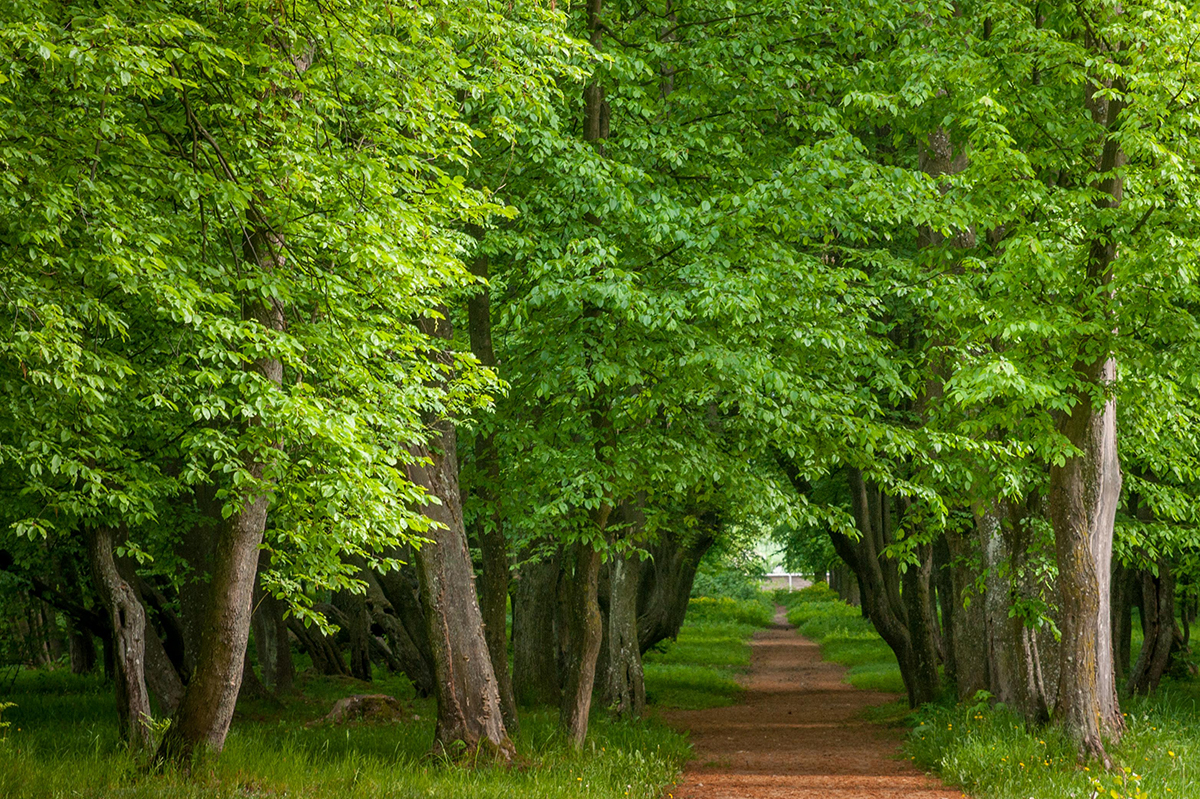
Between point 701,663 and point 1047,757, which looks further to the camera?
point 701,663

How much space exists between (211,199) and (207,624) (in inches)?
153

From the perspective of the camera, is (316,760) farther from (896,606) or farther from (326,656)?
(326,656)

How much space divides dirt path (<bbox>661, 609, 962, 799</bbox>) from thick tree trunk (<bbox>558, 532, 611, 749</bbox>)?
1489 mm

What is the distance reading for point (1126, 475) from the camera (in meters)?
13.7

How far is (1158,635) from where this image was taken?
1842 cm

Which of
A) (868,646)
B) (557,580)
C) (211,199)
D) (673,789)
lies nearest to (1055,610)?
(673,789)

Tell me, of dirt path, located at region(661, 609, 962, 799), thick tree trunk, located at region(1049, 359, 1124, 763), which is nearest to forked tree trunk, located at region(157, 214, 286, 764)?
dirt path, located at region(661, 609, 962, 799)

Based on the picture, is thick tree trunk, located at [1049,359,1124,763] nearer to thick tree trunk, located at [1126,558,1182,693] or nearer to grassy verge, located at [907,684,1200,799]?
grassy verge, located at [907,684,1200,799]

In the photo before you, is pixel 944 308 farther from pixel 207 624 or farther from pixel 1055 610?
pixel 207 624

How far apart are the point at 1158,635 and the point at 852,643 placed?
1879 centimetres

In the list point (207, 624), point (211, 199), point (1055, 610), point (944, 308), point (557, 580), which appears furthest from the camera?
point (557, 580)

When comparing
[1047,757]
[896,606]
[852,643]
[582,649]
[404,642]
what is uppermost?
[582,649]

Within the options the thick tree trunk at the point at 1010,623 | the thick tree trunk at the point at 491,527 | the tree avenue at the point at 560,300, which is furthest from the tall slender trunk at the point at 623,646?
the thick tree trunk at the point at 1010,623

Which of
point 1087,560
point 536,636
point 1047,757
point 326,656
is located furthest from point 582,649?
point 326,656
